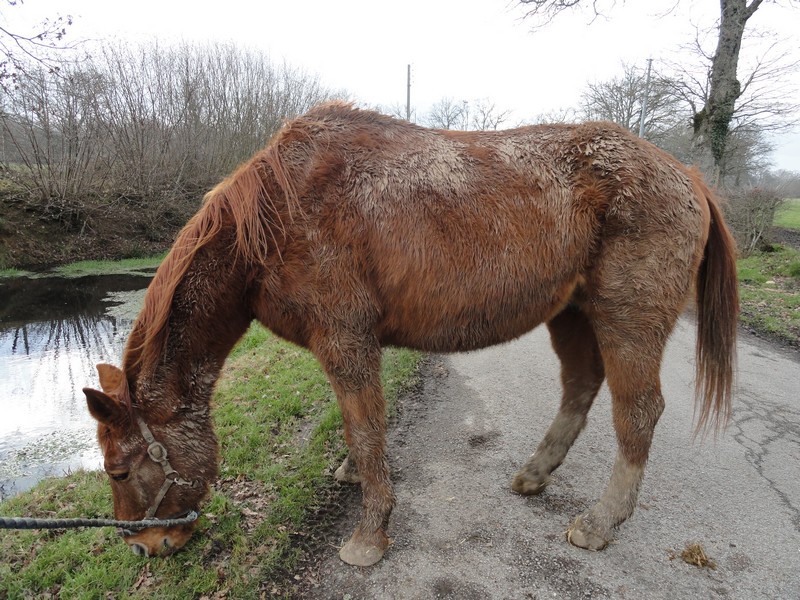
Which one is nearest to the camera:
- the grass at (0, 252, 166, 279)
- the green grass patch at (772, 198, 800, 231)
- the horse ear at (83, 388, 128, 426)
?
the horse ear at (83, 388, 128, 426)

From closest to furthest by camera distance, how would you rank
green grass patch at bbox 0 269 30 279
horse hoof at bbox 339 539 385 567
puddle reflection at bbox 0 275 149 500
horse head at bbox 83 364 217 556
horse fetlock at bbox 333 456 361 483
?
horse head at bbox 83 364 217 556 < horse hoof at bbox 339 539 385 567 < horse fetlock at bbox 333 456 361 483 < puddle reflection at bbox 0 275 149 500 < green grass patch at bbox 0 269 30 279

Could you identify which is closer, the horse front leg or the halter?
the halter

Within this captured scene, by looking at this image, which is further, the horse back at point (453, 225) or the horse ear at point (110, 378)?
the horse back at point (453, 225)

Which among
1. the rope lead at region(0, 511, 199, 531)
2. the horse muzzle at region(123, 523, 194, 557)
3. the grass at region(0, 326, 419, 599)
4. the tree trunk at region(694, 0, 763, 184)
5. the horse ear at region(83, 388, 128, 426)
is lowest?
the grass at region(0, 326, 419, 599)

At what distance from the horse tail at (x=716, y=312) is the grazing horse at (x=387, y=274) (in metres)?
0.20

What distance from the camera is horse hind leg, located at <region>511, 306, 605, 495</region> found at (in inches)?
117

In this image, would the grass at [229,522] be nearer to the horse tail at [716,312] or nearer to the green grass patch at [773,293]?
the horse tail at [716,312]

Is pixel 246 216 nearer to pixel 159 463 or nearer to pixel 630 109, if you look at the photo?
pixel 159 463

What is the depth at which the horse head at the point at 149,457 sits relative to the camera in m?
2.07

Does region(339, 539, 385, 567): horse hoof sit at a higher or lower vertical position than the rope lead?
lower

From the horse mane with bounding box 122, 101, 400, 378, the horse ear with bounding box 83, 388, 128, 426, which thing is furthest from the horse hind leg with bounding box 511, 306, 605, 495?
the horse ear with bounding box 83, 388, 128, 426

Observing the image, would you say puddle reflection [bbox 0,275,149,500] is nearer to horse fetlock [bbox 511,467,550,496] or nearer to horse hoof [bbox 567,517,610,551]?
horse fetlock [bbox 511,467,550,496]

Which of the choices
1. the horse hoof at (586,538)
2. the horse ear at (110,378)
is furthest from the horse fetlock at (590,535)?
the horse ear at (110,378)

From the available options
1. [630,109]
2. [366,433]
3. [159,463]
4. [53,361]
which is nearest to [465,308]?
[366,433]
